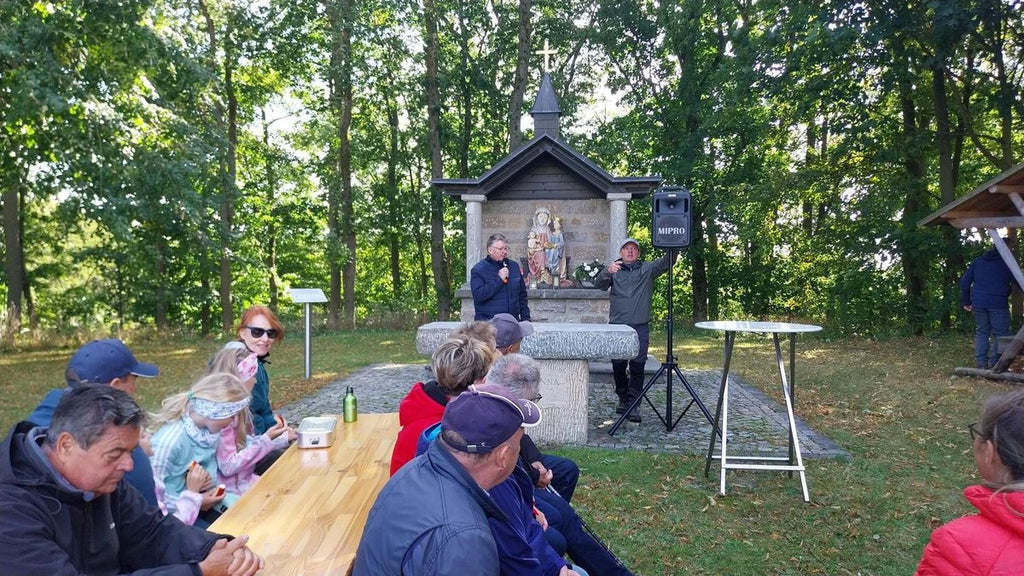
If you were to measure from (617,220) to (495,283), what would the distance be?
5.06 metres

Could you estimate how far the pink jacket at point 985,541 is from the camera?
188cm

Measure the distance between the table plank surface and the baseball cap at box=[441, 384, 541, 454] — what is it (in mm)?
717

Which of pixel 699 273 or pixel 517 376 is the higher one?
pixel 699 273

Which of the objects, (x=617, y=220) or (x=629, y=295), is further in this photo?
(x=617, y=220)

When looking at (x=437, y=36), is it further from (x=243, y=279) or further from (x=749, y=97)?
(x=243, y=279)

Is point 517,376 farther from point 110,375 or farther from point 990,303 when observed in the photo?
point 990,303

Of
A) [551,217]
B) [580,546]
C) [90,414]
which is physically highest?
[551,217]

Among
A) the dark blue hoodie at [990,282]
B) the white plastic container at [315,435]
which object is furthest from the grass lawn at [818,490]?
the white plastic container at [315,435]

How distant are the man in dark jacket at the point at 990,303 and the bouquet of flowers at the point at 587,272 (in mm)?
5666

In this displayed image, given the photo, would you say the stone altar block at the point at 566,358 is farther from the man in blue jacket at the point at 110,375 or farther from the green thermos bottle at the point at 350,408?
the man in blue jacket at the point at 110,375

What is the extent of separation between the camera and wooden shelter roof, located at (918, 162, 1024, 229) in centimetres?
855

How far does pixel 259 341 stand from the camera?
4.71 metres

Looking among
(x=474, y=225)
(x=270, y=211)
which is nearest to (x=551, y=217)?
(x=474, y=225)

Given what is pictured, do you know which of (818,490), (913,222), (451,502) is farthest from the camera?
(913,222)
